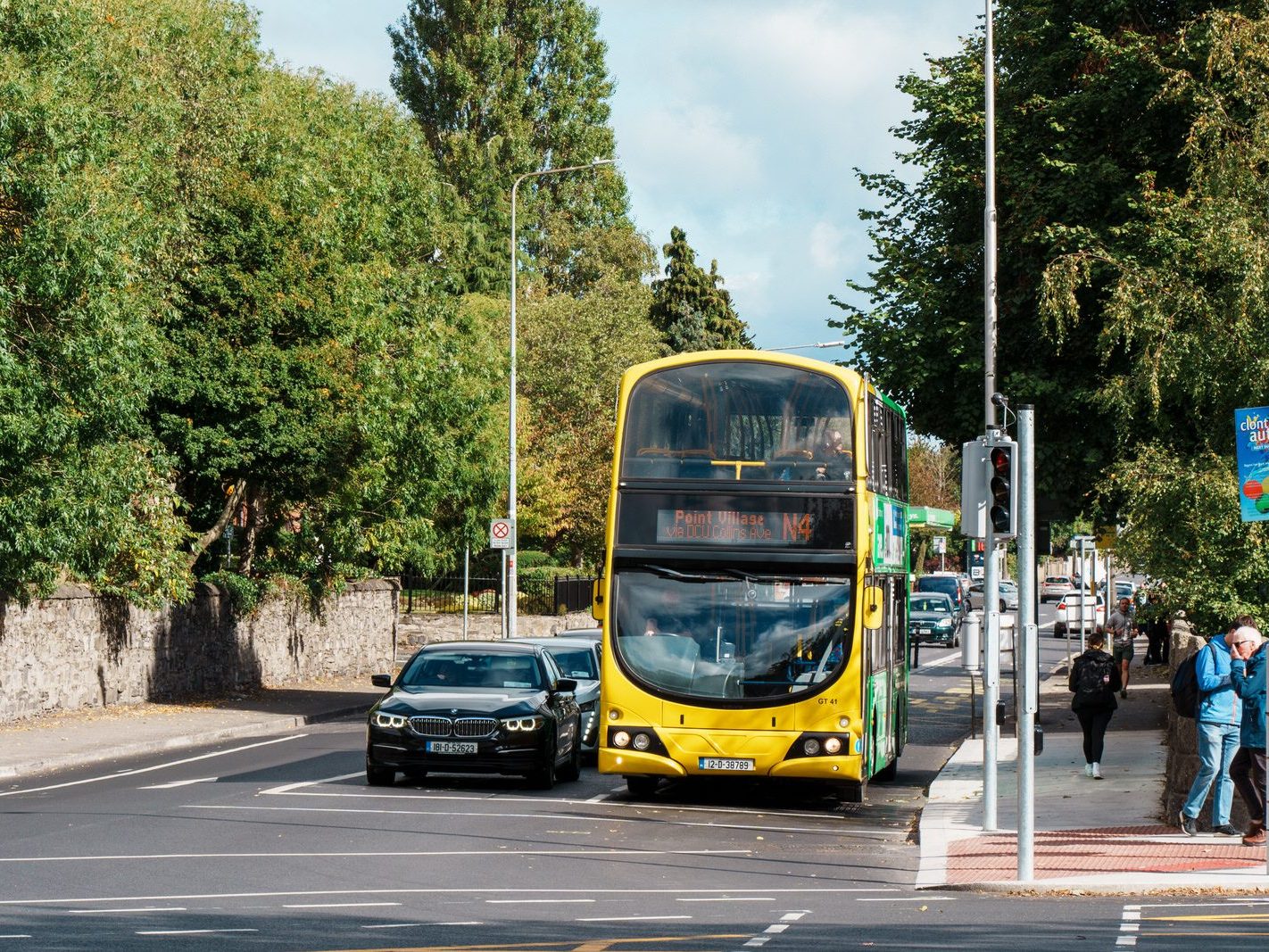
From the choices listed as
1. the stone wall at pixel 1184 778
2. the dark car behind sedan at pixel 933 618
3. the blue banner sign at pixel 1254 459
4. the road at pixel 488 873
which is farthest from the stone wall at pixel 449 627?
the blue banner sign at pixel 1254 459

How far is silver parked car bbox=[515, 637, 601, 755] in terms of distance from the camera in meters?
23.4

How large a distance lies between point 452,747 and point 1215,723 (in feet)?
25.1

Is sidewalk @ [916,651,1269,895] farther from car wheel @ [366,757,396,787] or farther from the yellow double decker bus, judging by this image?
car wheel @ [366,757,396,787]

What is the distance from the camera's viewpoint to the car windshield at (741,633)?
1833cm

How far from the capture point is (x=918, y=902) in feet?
41.3

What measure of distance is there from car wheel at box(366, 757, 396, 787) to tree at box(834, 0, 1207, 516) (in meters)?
13.0

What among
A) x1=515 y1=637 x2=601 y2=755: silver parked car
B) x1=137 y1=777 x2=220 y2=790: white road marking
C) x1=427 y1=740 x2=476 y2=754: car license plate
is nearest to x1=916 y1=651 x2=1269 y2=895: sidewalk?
x1=515 y1=637 x2=601 y2=755: silver parked car

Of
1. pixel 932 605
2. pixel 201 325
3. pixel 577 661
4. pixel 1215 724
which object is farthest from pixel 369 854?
pixel 932 605

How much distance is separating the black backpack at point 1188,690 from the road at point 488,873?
2653 millimetres

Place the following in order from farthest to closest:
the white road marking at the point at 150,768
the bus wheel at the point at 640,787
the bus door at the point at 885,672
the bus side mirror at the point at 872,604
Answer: the bus wheel at the point at 640,787, the white road marking at the point at 150,768, the bus door at the point at 885,672, the bus side mirror at the point at 872,604

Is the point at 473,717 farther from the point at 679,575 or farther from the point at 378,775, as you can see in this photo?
the point at 679,575

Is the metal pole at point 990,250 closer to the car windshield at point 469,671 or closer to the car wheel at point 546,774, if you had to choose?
the car windshield at point 469,671

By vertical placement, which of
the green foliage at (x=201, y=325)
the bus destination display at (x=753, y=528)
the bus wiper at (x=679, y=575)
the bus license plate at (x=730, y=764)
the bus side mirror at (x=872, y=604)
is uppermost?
the green foliage at (x=201, y=325)

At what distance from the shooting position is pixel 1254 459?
14.4 meters
